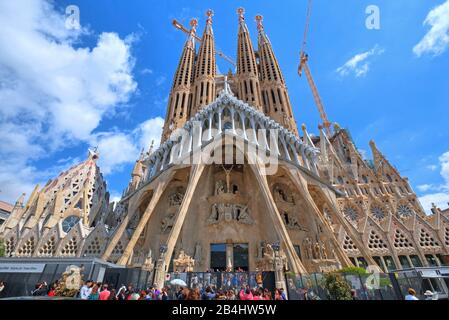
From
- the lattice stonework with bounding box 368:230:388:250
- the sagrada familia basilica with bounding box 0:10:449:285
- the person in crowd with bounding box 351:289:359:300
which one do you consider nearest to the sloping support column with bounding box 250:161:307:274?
the sagrada familia basilica with bounding box 0:10:449:285

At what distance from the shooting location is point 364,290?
870 centimetres

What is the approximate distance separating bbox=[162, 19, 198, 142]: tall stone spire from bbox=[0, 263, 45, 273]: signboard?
69.9 ft

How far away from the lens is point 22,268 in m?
10.2

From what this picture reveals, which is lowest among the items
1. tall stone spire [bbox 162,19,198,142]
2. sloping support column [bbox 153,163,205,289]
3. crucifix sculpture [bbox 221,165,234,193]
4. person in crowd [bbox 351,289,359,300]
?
person in crowd [bbox 351,289,359,300]

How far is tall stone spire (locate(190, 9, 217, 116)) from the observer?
112 ft

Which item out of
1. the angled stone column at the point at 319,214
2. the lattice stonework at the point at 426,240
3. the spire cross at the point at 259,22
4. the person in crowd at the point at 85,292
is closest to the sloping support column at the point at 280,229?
the angled stone column at the point at 319,214

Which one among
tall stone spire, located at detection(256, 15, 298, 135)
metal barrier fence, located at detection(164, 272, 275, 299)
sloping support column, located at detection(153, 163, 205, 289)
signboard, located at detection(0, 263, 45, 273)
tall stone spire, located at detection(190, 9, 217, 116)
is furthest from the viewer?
tall stone spire, located at detection(190, 9, 217, 116)

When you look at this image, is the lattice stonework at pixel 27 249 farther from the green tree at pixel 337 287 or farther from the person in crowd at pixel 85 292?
the green tree at pixel 337 287

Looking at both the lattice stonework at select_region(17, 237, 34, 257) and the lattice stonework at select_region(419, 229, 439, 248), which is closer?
the lattice stonework at select_region(419, 229, 439, 248)

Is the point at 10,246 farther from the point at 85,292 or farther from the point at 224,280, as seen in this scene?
the point at 224,280

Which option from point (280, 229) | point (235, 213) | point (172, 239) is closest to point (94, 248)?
point (172, 239)

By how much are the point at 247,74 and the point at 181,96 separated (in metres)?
12.2

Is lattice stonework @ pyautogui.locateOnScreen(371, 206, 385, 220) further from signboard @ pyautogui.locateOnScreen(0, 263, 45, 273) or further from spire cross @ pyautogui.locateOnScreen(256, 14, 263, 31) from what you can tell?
spire cross @ pyautogui.locateOnScreen(256, 14, 263, 31)
